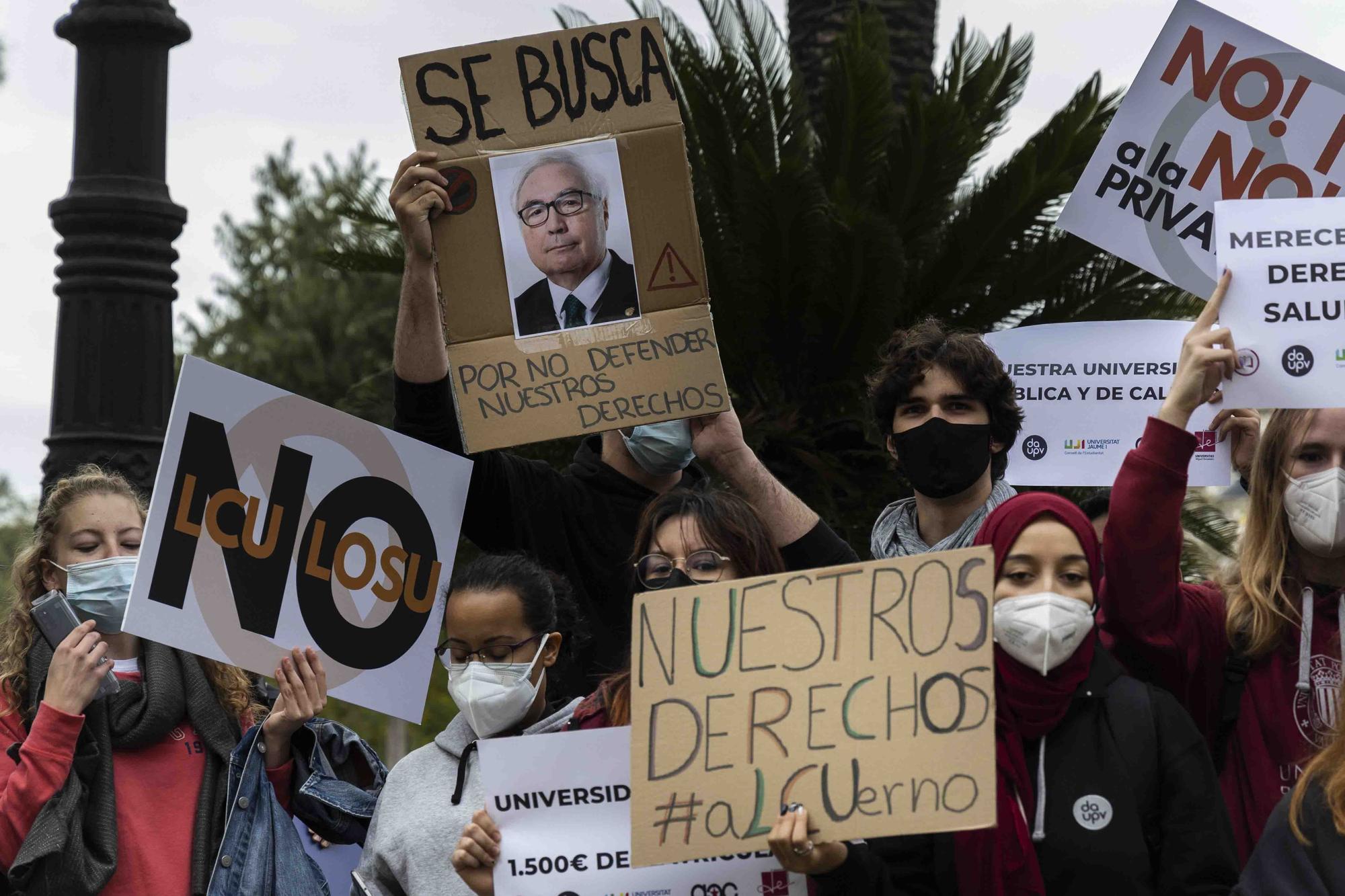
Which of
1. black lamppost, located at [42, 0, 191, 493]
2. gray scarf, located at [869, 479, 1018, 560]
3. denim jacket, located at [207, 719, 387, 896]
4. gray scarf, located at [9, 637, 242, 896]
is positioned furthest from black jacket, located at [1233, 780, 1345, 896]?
black lamppost, located at [42, 0, 191, 493]

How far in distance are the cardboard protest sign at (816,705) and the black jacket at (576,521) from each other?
0.93 m

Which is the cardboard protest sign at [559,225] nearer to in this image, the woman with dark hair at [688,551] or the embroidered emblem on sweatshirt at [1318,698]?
the woman with dark hair at [688,551]

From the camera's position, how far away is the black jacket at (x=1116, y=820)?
3.30 m

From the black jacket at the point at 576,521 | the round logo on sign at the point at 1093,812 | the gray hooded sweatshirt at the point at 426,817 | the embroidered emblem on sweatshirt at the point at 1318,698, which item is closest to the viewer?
the round logo on sign at the point at 1093,812

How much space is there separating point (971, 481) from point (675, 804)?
4.11 feet

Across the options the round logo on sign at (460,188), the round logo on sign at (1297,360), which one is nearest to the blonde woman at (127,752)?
the round logo on sign at (460,188)

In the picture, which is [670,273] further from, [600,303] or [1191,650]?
[1191,650]

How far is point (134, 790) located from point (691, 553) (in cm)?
147

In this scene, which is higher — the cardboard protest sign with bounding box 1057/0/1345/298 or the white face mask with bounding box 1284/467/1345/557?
the cardboard protest sign with bounding box 1057/0/1345/298

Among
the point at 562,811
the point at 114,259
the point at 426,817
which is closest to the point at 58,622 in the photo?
the point at 426,817

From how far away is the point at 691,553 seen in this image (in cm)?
408

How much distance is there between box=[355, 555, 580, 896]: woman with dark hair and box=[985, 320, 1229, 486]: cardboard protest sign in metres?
1.86

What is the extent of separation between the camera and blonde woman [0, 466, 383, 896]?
412 cm

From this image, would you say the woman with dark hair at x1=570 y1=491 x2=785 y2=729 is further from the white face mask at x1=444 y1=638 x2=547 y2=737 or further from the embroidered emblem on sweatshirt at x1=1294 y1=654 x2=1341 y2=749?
the embroidered emblem on sweatshirt at x1=1294 y1=654 x2=1341 y2=749
